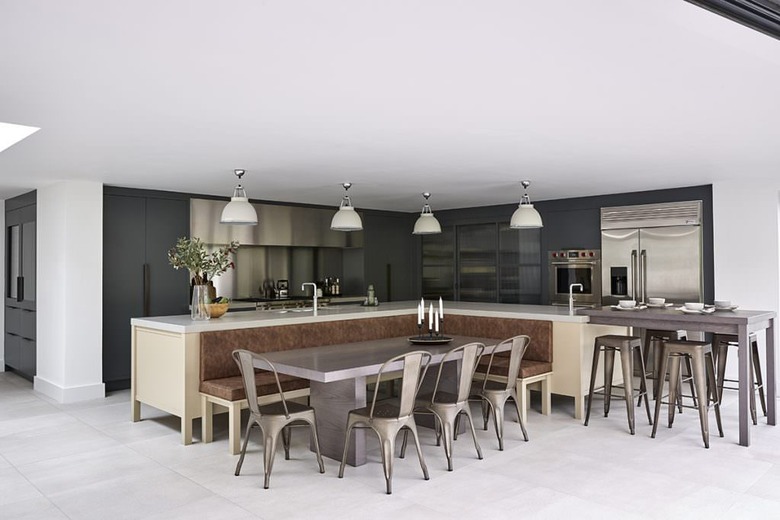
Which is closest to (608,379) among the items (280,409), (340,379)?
(340,379)

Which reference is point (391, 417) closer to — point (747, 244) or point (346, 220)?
point (346, 220)

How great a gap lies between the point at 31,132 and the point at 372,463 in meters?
3.14

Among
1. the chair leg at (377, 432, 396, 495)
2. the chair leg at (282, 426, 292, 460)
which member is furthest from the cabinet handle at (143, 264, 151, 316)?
the chair leg at (377, 432, 396, 495)

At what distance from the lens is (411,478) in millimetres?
3797

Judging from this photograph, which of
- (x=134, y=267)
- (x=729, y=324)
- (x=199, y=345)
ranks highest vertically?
(x=134, y=267)

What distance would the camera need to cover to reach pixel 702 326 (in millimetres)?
4668

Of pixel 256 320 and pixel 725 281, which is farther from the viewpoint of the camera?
pixel 725 281

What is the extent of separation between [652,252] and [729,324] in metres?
2.66

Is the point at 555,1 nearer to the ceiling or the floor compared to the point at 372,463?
nearer to the ceiling

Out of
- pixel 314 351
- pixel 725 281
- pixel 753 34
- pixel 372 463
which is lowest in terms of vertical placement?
pixel 372 463

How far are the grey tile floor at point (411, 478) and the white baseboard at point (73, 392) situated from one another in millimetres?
922

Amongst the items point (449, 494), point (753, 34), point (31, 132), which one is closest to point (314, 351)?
point (449, 494)

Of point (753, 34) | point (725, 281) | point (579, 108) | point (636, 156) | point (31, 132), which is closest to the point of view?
point (753, 34)

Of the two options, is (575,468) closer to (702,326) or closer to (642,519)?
(642,519)
